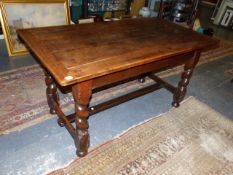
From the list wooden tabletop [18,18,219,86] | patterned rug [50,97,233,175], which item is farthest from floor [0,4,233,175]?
wooden tabletop [18,18,219,86]

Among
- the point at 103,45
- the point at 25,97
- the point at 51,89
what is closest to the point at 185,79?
the point at 103,45

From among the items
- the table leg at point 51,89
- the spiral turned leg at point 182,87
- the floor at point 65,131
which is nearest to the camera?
the floor at point 65,131

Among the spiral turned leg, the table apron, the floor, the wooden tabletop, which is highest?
the wooden tabletop

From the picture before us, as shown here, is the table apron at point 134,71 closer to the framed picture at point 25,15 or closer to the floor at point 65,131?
the floor at point 65,131

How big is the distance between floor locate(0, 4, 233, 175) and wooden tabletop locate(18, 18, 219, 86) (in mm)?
717

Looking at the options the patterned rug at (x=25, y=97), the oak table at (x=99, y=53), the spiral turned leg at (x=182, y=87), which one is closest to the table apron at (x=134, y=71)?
the oak table at (x=99, y=53)

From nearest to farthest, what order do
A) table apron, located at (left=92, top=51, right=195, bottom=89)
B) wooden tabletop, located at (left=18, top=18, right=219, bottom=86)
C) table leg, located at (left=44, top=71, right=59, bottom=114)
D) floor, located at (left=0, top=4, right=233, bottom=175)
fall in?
1. wooden tabletop, located at (left=18, top=18, right=219, bottom=86)
2. table apron, located at (left=92, top=51, right=195, bottom=89)
3. floor, located at (left=0, top=4, right=233, bottom=175)
4. table leg, located at (left=44, top=71, right=59, bottom=114)

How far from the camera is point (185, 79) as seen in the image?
1795 millimetres

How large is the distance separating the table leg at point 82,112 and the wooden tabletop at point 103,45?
0.38ft

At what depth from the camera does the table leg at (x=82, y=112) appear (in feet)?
3.52

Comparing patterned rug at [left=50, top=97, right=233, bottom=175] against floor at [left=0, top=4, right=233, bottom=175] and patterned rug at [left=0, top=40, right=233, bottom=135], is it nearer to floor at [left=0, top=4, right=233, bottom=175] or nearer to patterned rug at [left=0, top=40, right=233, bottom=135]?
floor at [left=0, top=4, right=233, bottom=175]

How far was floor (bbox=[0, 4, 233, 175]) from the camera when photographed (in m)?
1.35

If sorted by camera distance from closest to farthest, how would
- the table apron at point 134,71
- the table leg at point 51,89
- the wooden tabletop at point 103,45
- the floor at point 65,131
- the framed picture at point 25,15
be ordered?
1. the wooden tabletop at point 103,45
2. the table apron at point 134,71
3. the floor at point 65,131
4. the table leg at point 51,89
5. the framed picture at point 25,15

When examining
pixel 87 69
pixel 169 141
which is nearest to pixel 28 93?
pixel 87 69
